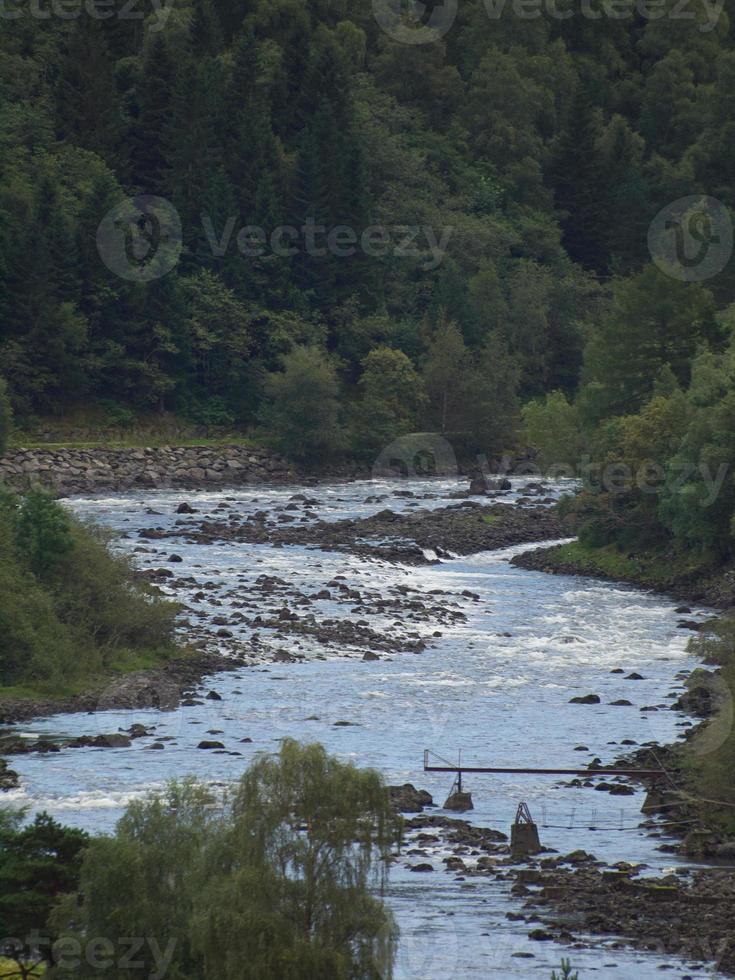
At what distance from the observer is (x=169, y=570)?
6481 cm

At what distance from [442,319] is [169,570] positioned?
59647 mm

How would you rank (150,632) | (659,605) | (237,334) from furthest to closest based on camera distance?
(237,334)
(659,605)
(150,632)

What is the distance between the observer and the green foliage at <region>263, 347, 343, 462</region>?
10756cm

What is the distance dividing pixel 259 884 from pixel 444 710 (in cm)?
2413

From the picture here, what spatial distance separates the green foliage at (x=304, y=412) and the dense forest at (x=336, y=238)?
8.4 inches

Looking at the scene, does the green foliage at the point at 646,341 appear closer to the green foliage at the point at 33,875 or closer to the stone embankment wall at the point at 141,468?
the stone embankment wall at the point at 141,468

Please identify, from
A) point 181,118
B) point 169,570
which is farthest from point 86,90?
point 169,570

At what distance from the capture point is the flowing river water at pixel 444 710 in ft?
102

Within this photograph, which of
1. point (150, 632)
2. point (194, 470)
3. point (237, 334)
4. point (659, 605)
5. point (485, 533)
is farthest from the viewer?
point (237, 334)

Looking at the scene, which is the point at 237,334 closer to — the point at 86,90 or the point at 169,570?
the point at 86,90

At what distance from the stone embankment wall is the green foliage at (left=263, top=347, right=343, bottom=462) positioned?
172 cm

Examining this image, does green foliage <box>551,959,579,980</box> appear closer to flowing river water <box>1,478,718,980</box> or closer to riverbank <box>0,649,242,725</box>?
flowing river water <box>1,478,718,980</box>

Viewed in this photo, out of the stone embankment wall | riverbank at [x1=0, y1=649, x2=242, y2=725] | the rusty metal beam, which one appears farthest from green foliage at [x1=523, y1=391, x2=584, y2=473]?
the rusty metal beam

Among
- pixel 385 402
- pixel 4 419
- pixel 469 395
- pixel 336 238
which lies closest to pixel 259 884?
pixel 4 419
